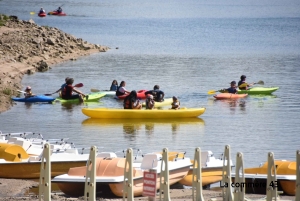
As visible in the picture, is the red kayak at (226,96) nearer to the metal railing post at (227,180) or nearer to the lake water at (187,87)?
the lake water at (187,87)

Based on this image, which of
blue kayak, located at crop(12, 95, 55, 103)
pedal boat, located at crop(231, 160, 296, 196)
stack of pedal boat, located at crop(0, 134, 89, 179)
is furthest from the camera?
blue kayak, located at crop(12, 95, 55, 103)

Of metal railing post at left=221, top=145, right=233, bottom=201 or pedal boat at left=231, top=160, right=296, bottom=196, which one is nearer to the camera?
metal railing post at left=221, top=145, right=233, bottom=201

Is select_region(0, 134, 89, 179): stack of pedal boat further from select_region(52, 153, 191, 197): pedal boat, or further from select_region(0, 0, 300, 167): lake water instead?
select_region(0, 0, 300, 167): lake water

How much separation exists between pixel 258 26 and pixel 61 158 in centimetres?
7006

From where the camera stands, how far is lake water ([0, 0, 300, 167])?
871 inches

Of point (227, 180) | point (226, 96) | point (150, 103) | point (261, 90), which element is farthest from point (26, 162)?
point (261, 90)

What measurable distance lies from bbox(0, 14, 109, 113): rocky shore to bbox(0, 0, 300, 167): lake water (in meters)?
0.69

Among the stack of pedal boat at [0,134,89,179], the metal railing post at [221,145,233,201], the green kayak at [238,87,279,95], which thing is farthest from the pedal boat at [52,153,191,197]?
the green kayak at [238,87,279,95]

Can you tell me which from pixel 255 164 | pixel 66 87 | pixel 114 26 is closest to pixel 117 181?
pixel 255 164

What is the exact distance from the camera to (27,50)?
3941 cm

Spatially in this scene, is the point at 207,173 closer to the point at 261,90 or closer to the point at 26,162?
the point at 26,162

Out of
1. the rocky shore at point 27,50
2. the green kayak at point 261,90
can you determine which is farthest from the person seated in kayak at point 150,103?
the green kayak at point 261,90

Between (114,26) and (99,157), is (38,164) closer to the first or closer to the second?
(99,157)

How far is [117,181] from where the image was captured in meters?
13.7
